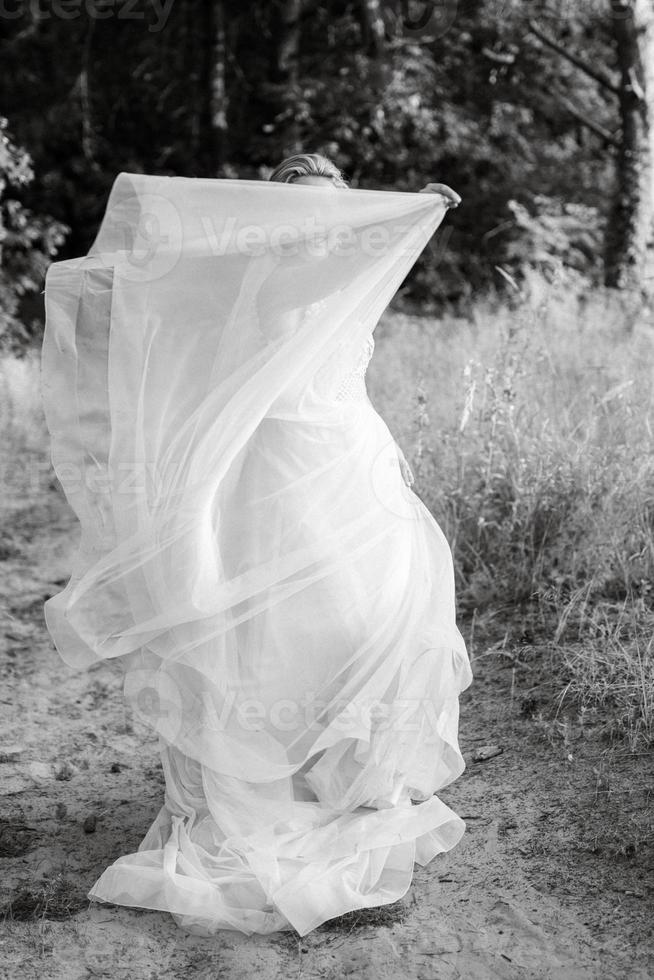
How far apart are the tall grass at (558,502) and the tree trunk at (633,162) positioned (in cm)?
316

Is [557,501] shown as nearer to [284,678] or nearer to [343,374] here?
[343,374]

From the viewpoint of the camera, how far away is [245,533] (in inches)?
112

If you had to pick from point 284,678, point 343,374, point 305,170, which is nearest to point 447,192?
point 305,170

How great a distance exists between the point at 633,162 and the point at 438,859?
7.46m

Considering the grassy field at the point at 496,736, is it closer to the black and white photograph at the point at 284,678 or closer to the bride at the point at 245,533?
the black and white photograph at the point at 284,678

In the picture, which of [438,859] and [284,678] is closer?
[284,678]

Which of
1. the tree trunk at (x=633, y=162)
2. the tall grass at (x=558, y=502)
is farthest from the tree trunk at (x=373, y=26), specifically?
the tall grass at (x=558, y=502)

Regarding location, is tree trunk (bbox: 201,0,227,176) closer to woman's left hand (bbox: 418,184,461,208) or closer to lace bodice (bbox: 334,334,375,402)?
woman's left hand (bbox: 418,184,461,208)

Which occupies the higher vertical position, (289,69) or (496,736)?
(289,69)

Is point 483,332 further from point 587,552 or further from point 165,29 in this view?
point 165,29

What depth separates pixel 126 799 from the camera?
3346 mm

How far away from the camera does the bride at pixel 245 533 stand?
8.98 feet

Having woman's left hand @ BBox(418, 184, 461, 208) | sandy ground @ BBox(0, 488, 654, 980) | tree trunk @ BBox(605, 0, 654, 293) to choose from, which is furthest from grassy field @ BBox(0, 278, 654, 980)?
tree trunk @ BBox(605, 0, 654, 293)

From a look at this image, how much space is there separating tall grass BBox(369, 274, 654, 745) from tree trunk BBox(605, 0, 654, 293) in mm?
3163
